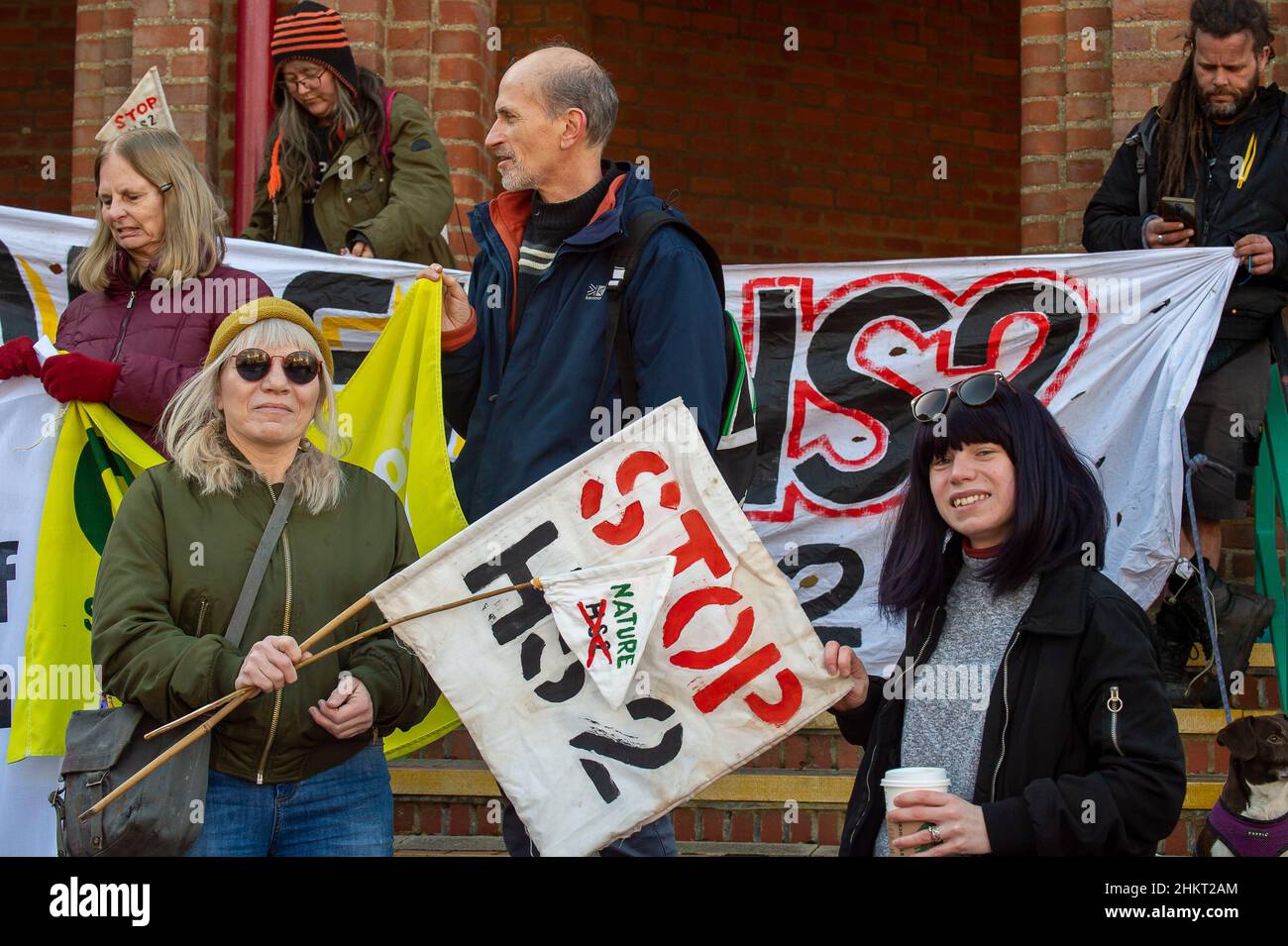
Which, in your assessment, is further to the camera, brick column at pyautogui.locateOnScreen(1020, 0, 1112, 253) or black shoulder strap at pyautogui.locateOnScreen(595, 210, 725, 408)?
brick column at pyautogui.locateOnScreen(1020, 0, 1112, 253)

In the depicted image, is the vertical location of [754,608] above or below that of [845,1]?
below

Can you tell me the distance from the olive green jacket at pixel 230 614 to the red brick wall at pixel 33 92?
8019mm

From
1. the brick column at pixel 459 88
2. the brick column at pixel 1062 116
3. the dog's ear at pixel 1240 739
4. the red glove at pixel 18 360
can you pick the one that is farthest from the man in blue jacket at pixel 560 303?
the brick column at pixel 1062 116

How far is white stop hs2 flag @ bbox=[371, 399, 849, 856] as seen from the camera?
353cm

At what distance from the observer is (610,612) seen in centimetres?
356

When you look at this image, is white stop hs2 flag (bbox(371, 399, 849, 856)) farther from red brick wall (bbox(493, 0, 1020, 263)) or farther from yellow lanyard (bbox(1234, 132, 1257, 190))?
red brick wall (bbox(493, 0, 1020, 263))

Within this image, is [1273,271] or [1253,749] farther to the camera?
[1273,271]

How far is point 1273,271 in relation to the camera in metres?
5.82

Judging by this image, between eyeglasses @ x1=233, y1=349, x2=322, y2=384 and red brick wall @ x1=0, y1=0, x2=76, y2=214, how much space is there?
25.6 ft

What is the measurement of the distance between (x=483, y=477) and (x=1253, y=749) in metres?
2.29

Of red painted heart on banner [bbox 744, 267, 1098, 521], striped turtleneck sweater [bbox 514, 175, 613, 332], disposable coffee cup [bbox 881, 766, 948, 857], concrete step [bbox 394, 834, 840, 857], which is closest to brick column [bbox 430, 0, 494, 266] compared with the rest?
red painted heart on banner [bbox 744, 267, 1098, 521]

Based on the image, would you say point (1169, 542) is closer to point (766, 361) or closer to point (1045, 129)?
point (766, 361)
